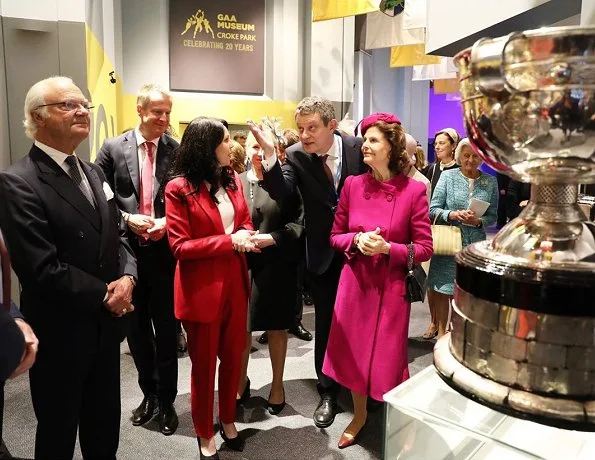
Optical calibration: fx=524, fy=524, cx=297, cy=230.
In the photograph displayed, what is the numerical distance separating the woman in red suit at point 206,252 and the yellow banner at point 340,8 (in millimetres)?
4241

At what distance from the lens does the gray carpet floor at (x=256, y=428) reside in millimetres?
2562

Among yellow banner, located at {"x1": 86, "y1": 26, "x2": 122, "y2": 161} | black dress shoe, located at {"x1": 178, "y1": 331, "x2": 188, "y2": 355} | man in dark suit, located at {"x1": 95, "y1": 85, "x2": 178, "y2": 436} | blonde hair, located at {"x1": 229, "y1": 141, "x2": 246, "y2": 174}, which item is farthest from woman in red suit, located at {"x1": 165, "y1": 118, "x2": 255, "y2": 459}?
yellow banner, located at {"x1": 86, "y1": 26, "x2": 122, "y2": 161}

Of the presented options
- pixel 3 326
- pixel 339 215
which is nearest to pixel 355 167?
pixel 339 215

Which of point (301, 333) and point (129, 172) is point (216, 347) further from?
point (301, 333)

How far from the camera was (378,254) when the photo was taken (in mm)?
2316

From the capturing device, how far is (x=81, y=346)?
1867 millimetres

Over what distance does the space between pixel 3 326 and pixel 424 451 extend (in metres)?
1.11

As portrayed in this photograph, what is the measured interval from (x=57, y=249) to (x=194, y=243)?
0.56 m

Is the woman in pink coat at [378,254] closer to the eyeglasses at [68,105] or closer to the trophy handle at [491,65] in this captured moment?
the eyeglasses at [68,105]

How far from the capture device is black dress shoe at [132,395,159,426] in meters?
2.84

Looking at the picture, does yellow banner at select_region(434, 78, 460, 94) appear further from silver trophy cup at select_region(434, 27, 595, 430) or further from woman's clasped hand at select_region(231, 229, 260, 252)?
silver trophy cup at select_region(434, 27, 595, 430)

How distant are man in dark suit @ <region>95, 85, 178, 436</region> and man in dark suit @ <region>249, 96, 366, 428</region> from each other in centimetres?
64

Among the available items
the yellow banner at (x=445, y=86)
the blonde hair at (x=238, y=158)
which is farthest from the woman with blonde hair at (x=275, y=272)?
the yellow banner at (x=445, y=86)

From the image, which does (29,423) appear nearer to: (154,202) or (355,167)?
(154,202)
